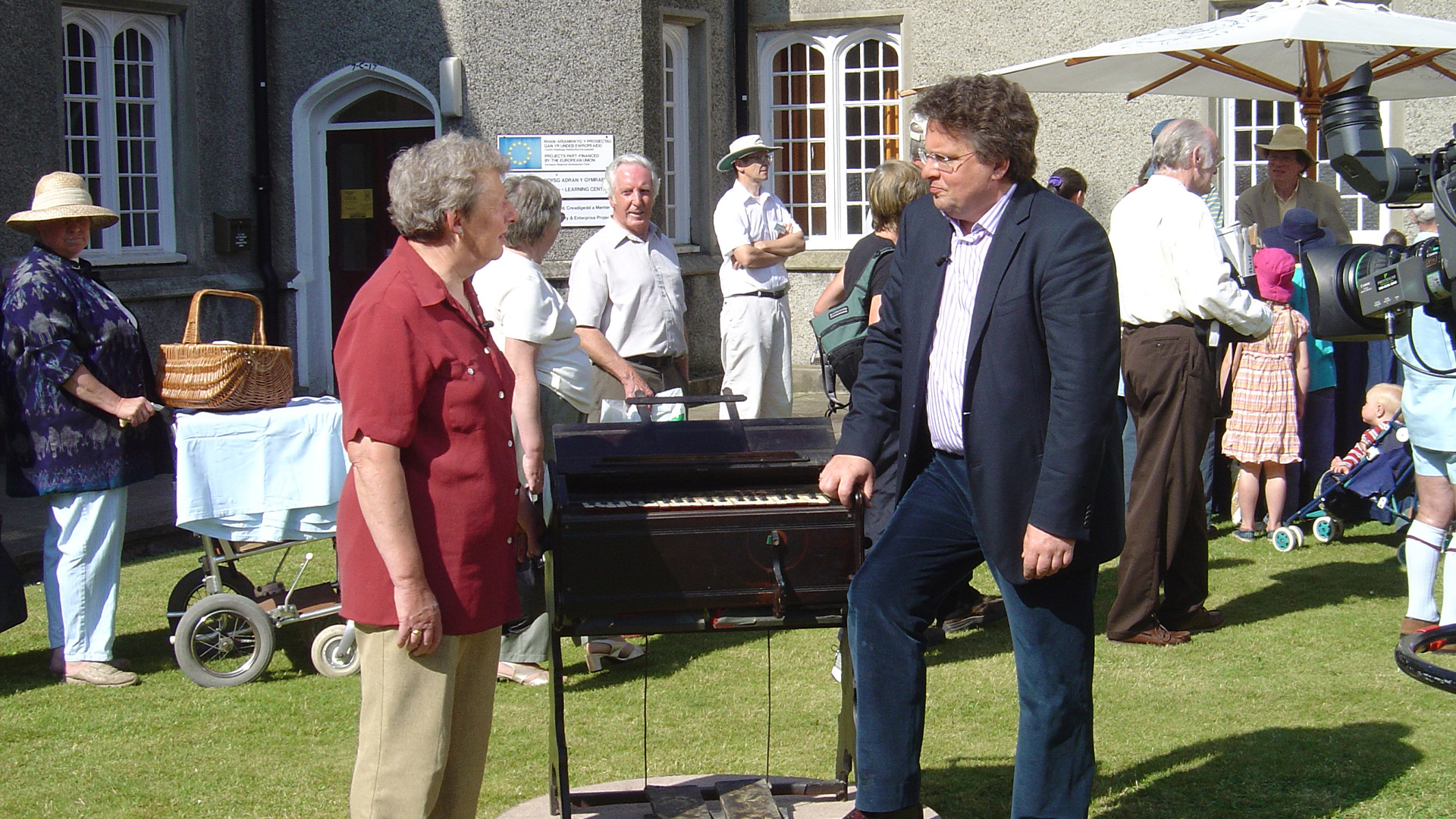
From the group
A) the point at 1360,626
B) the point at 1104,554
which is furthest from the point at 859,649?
the point at 1360,626

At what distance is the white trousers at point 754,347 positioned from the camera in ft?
28.5

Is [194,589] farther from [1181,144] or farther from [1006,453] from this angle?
[1181,144]

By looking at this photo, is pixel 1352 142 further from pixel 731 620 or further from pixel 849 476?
pixel 731 620

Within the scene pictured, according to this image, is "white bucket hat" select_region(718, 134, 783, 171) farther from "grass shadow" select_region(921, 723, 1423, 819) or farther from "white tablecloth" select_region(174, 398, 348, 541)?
"grass shadow" select_region(921, 723, 1423, 819)

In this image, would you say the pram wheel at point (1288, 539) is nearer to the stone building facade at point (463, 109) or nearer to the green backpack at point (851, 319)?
the green backpack at point (851, 319)

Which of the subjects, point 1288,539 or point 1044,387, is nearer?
point 1044,387

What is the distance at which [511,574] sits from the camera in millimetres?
3516

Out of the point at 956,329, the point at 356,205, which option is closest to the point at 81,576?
the point at 956,329

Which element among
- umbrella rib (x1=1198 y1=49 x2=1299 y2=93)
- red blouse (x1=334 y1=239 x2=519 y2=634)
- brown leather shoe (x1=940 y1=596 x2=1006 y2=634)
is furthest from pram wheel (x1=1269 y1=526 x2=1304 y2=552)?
red blouse (x1=334 y1=239 x2=519 y2=634)

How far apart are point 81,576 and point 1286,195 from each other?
28.4 feet

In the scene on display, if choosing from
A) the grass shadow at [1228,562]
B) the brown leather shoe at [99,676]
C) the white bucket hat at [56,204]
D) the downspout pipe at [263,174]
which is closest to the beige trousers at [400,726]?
the brown leather shoe at [99,676]

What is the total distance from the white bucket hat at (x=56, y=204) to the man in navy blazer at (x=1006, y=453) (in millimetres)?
3729

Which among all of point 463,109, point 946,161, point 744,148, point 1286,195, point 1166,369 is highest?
point 463,109

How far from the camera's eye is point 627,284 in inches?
264
